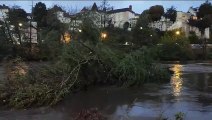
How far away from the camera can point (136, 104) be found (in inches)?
537

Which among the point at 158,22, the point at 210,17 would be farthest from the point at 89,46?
the point at 158,22

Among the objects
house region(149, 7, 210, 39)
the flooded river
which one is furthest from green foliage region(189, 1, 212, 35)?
the flooded river

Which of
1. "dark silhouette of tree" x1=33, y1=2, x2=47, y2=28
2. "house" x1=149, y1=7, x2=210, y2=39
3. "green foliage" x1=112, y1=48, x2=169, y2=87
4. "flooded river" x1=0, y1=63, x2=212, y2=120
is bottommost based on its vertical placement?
"flooded river" x1=0, y1=63, x2=212, y2=120

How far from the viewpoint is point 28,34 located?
2079 inches

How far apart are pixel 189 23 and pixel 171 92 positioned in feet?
216

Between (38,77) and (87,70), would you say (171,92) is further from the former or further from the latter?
(38,77)

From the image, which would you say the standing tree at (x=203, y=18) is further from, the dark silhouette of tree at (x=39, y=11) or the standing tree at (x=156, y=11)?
the dark silhouette of tree at (x=39, y=11)

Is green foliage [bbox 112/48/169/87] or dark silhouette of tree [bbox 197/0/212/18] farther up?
dark silhouette of tree [bbox 197/0/212/18]

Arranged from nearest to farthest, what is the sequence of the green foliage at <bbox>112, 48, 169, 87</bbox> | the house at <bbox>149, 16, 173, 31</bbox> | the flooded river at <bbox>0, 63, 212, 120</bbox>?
the flooded river at <bbox>0, 63, 212, 120</bbox> → the green foliage at <bbox>112, 48, 169, 87</bbox> → the house at <bbox>149, 16, 173, 31</bbox>

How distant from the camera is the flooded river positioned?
11922mm

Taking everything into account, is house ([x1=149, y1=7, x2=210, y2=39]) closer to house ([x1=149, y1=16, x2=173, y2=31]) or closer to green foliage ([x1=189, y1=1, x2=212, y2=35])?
house ([x1=149, y1=16, x2=173, y2=31])

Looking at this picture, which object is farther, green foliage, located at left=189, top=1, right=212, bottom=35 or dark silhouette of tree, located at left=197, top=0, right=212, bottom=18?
dark silhouette of tree, located at left=197, top=0, right=212, bottom=18

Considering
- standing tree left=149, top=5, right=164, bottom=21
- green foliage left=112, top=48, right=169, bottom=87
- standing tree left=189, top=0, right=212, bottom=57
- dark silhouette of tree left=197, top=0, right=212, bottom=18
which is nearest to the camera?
green foliage left=112, top=48, right=169, bottom=87

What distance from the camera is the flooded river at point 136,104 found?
11922 millimetres
